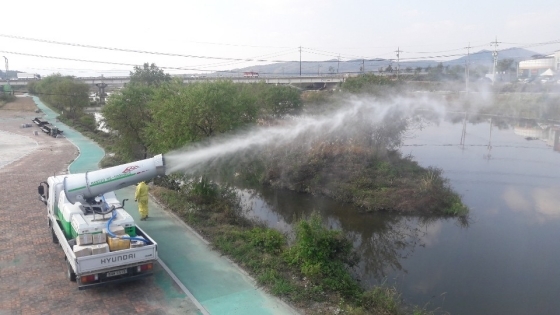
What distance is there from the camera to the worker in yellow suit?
Answer: 1478cm

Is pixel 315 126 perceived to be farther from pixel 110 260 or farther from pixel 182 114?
pixel 110 260

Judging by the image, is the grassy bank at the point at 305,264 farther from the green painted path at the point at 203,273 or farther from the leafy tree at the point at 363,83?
the leafy tree at the point at 363,83

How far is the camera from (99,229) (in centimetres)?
991

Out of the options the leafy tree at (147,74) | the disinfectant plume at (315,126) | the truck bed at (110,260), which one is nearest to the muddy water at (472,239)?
the disinfectant plume at (315,126)

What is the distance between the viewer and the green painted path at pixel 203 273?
9.41m

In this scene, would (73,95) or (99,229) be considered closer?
(99,229)

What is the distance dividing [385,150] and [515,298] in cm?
1404

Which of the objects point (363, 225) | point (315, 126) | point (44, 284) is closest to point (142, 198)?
point (44, 284)

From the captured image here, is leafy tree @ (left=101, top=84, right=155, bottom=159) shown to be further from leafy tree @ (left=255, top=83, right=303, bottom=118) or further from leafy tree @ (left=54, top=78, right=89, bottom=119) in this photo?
leafy tree @ (left=54, top=78, right=89, bottom=119)

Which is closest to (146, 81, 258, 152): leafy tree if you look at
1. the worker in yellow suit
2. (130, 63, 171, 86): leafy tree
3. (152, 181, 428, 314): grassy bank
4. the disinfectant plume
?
the disinfectant plume

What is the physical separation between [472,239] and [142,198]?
1155 cm

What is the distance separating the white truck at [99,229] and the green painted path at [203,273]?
3.72 feet

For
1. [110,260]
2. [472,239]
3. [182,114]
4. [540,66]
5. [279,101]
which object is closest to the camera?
[110,260]

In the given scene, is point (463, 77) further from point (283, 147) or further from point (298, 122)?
point (283, 147)
